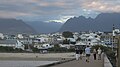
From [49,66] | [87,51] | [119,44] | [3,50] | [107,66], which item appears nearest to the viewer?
[119,44]

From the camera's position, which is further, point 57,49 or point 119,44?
point 57,49

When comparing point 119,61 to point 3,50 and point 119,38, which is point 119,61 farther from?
point 3,50


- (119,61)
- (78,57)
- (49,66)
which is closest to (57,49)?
(78,57)

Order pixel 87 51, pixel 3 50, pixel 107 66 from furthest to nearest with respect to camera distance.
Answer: pixel 3 50 → pixel 87 51 → pixel 107 66

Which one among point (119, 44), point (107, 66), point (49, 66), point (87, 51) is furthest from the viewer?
point (87, 51)

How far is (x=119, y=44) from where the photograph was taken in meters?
12.5

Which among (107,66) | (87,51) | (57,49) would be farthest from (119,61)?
(57,49)

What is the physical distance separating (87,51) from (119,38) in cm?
1799

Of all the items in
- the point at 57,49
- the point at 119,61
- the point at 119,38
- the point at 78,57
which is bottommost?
the point at 57,49

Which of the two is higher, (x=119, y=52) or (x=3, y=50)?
(x=119, y=52)

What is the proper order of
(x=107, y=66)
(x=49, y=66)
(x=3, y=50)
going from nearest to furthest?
(x=107, y=66) < (x=49, y=66) < (x=3, y=50)

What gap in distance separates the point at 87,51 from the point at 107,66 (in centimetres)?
1042

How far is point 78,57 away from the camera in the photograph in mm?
34719

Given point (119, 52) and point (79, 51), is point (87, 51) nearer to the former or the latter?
point (79, 51)
